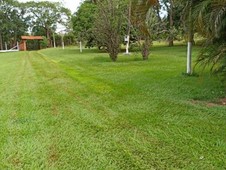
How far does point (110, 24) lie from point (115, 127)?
10231 millimetres

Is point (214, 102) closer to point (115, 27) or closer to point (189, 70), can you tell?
point (189, 70)

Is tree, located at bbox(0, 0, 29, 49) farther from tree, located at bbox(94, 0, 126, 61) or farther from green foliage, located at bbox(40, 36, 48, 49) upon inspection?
tree, located at bbox(94, 0, 126, 61)

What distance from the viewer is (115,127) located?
3850 millimetres

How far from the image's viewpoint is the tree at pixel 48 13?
4172cm

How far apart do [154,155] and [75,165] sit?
819mm

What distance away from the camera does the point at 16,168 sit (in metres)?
2.78

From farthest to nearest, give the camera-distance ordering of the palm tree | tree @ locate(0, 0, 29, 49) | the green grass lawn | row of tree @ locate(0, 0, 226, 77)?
tree @ locate(0, 0, 29, 49), row of tree @ locate(0, 0, 226, 77), the palm tree, the green grass lawn

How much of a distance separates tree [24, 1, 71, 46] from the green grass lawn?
36.7 metres

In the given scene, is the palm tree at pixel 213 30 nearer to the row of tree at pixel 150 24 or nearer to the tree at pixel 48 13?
the row of tree at pixel 150 24

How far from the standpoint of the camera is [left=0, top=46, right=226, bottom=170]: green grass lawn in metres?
2.89

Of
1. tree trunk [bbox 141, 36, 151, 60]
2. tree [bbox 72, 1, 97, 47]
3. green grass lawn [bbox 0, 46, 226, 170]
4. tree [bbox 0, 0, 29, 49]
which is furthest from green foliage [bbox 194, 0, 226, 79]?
tree [bbox 0, 0, 29, 49]

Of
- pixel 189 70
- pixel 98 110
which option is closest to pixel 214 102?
pixel 98 110

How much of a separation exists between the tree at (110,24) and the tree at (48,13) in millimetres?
28130

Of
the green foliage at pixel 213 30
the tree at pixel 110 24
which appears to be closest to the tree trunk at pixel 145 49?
the tree at pixel 110 24
